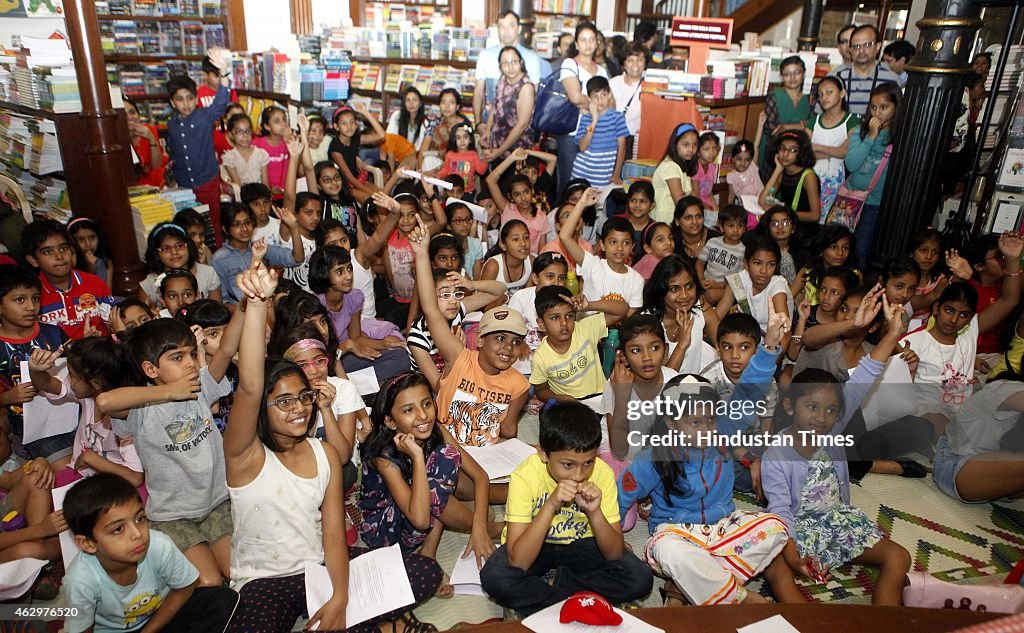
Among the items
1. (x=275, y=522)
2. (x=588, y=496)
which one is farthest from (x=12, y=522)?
(x=588, y=496)

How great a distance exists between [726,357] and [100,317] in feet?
8.04

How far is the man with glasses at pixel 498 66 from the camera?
5.28 metres

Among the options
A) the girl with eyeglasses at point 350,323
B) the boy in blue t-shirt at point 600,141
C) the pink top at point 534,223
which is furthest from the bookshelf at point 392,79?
the girl with eyeglasses at point 350,323

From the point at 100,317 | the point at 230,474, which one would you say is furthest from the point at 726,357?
the point at 100,317

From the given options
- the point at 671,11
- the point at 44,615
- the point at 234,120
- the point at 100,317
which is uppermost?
the point at 671,11

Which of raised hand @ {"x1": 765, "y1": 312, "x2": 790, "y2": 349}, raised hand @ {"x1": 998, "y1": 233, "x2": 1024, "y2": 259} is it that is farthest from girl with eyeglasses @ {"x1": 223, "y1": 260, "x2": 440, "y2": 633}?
raised hand @ {"x1": 998, "y1": 233, "x2": 1024, "y2": 259}

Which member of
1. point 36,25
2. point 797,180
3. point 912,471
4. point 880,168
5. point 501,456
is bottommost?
point 912,471

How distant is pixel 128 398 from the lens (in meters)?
1.92

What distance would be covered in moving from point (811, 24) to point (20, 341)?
298 inches

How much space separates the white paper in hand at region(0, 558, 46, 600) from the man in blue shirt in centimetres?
284

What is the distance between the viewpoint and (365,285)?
341 centimetres

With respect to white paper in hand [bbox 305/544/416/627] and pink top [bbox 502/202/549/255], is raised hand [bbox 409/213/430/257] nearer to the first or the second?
white paper in hand [bbox 305/544/416/627]

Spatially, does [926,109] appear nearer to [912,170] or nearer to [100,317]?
[912,170]

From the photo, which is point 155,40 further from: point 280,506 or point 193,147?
point 280,506
